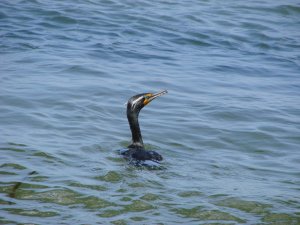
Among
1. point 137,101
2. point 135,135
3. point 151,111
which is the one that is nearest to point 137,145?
point 135,135

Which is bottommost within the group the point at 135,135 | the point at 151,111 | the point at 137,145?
the point at 151,111

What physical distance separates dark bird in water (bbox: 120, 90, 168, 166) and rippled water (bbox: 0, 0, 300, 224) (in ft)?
0.62

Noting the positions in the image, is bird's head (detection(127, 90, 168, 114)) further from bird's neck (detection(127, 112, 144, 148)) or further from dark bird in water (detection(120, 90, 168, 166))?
bird's neck (detection(127, 112, 144, 148))

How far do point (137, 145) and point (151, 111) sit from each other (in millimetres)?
2445

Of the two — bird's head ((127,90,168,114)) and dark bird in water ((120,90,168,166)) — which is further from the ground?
bird's head ((127,90,168,114))

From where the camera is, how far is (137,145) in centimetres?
1034

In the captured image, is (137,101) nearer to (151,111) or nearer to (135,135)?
(135,135)

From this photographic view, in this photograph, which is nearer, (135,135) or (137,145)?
(137,145)

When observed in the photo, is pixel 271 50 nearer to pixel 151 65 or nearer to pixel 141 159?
pixel 151 65

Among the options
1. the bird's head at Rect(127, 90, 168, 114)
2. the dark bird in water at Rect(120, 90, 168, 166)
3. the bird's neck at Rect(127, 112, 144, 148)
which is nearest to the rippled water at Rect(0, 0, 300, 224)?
the dark bird in water at Rect(120, 90, 168, 166)

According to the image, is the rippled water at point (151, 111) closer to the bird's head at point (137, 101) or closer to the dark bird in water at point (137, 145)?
the dark bird in water at point (137, 145)

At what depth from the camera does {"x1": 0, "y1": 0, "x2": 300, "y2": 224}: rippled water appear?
8.32 m

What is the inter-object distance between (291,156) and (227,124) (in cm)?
168

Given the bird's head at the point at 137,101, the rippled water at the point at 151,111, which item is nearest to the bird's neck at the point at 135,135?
the bird's head at the point at 137,101
